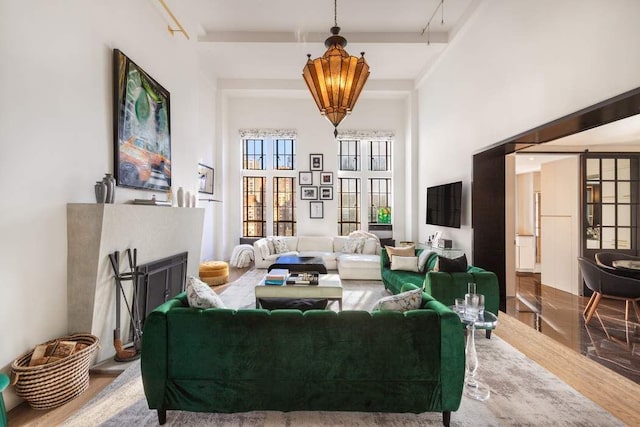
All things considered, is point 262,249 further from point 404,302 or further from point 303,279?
point 404,302

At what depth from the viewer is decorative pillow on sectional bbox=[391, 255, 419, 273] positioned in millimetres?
4238

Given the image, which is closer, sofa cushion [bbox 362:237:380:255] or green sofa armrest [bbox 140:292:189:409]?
green sofa armrest [bbox 140:292:189:409]

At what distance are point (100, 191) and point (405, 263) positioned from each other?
3.81 metres

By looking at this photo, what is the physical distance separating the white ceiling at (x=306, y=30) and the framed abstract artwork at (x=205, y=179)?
216cm

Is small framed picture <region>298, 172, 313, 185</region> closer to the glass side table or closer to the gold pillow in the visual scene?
the gold pillow

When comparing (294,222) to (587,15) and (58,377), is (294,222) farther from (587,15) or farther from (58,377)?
(587,15)

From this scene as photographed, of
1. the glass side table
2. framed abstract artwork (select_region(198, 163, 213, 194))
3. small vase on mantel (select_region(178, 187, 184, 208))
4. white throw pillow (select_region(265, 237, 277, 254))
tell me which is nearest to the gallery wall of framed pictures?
white throw pillow (select_region(265, 237, 277, 254))

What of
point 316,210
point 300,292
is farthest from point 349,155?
point 300,292

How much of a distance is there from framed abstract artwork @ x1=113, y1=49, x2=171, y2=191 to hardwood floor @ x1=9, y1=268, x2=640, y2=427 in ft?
6.46

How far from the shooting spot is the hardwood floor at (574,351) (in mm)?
1945

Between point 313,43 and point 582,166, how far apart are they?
512 cm

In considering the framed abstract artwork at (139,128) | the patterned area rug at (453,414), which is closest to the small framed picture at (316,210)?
the framed abstract artwork at (139,128)

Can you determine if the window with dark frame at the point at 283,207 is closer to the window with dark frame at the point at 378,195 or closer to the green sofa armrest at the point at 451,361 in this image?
the window with dark frame at the point at 378,195

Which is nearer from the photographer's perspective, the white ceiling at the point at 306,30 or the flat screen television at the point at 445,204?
the white ceiling at the point at 306,30
